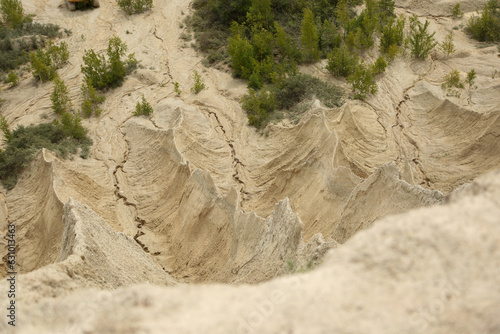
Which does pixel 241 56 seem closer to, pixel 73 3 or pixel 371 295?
pixel 73 3

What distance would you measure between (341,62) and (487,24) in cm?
649

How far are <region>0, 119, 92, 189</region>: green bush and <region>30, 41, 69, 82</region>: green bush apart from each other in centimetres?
356

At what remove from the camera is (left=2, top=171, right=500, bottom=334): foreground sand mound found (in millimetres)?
2945

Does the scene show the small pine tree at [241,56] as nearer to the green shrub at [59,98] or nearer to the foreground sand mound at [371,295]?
the green shrub at [59,98]

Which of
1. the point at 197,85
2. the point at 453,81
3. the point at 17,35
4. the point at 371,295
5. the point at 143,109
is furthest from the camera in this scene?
the point at 17,35

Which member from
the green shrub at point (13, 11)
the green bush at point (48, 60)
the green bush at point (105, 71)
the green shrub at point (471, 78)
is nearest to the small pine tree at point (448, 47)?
the green shrub at point (471, 78)

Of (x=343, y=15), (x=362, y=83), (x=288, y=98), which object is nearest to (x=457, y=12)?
(x=343, y=15)

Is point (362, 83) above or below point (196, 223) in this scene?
above

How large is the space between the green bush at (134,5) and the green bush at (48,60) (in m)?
3.86

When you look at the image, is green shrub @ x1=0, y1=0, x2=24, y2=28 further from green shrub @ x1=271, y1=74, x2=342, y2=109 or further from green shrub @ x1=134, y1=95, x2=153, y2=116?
green shrub @ x1=271, y1=74, x2=342, y2=109

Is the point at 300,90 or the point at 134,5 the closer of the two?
the point at 300,90

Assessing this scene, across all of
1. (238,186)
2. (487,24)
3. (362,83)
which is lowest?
(238,186)

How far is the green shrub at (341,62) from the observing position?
15.9 metres

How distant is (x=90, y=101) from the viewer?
16.1m
